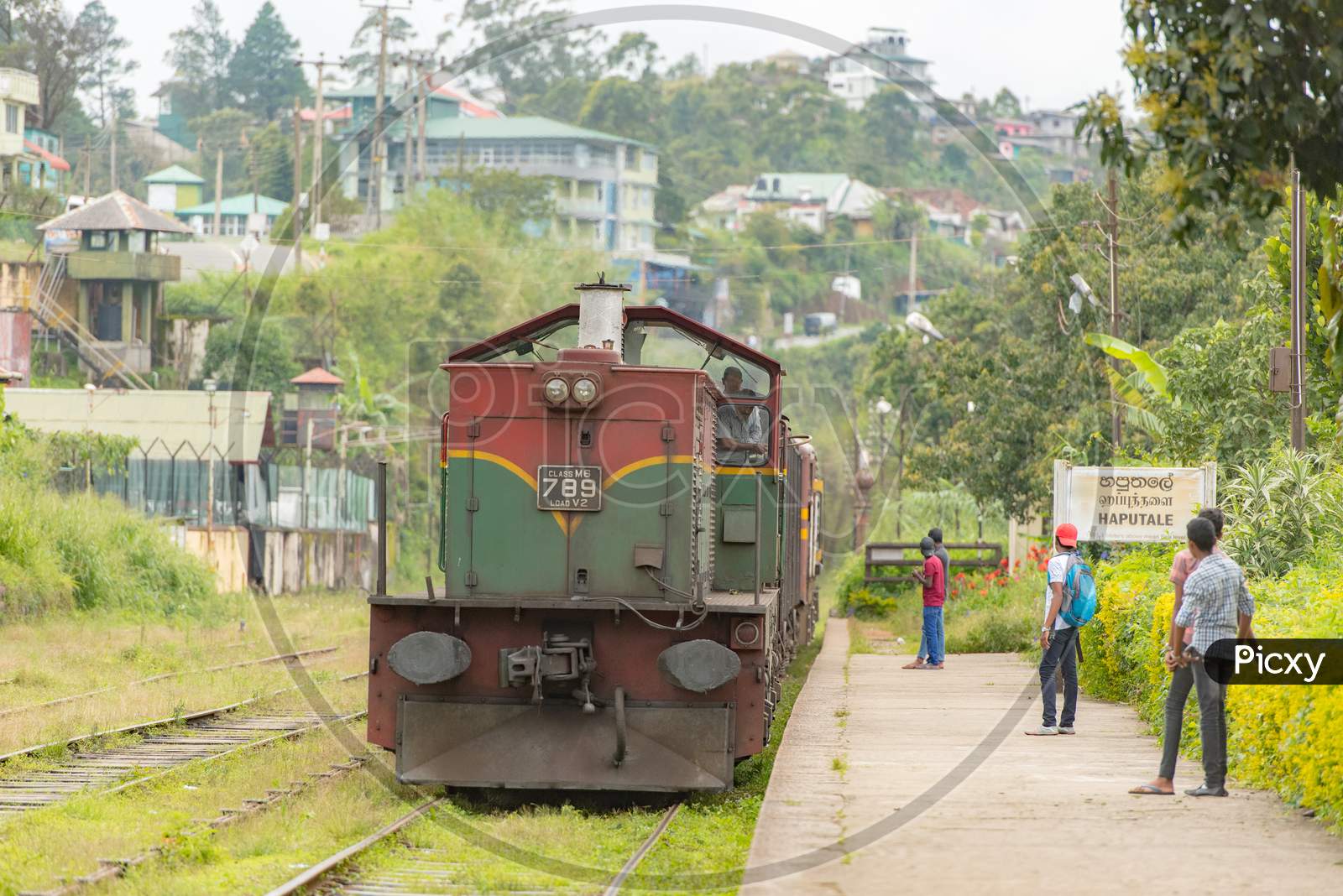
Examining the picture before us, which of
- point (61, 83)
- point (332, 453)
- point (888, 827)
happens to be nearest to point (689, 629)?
point (888, 827)

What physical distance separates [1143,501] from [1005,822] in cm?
820

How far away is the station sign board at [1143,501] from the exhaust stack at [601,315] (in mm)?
6908

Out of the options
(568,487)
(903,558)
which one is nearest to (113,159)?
(903,558)

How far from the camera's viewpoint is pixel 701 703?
1096 centimetres

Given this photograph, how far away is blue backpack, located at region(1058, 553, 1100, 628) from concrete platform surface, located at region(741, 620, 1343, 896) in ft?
3.25

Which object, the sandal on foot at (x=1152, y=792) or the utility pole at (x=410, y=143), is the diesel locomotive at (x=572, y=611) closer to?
the sandal on foot at (x=1152, y=792)

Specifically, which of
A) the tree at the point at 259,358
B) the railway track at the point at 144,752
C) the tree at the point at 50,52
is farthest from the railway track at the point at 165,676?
the tree at the point at 50,52

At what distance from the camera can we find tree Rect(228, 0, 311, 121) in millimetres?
123188

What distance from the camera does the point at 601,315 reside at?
1170 cm

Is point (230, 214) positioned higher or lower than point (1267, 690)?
higher

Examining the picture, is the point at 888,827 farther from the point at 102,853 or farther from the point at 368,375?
the point at 368,375

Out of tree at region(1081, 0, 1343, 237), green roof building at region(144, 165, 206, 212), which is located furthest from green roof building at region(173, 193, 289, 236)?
tree at region(1081, 0, 1343, 237)

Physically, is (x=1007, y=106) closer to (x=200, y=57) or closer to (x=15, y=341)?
(x=200, y=57)

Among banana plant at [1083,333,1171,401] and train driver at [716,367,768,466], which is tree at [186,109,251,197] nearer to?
banana plant at [1083,333,1171,401]
